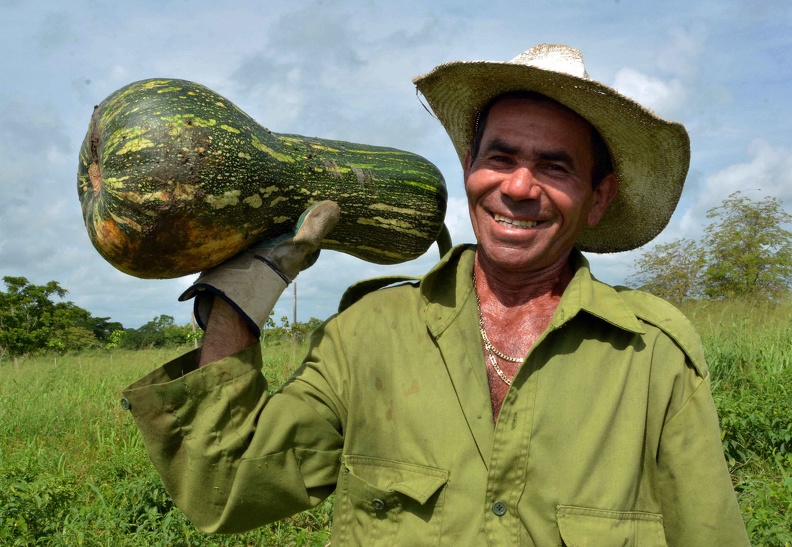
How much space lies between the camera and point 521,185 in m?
2.30

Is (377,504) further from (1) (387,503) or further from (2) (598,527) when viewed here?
(2) (598,527)

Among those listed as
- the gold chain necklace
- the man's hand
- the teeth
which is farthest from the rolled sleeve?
the teeth

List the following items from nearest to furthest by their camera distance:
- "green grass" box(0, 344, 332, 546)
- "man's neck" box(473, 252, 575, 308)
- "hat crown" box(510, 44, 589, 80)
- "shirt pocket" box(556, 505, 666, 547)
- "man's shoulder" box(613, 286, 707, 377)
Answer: "shirt pocket" box(556, 505, 666, 547) → "man's shoulder" box(613, 286, 707, 377) → "hat crown" box(510, 44, 589, 80) → "man's neck" box(473, 252, 575, 308) → "green grass" box(0, 344, 332, 546)

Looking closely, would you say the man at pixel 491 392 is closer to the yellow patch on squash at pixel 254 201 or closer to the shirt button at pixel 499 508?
the shirt button at pixel 499 508

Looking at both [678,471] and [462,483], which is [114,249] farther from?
[678,471]

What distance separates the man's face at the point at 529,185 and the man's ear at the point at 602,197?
0.15 metres

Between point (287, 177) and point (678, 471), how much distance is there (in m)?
1.68

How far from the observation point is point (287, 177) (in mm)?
2549

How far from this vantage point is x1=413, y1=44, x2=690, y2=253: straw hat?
234 centimetres

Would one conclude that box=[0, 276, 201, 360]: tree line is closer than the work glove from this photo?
No

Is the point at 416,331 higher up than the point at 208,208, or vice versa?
the point at 208,208

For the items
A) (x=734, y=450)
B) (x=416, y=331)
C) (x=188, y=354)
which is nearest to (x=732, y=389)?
(x=734, y=450)

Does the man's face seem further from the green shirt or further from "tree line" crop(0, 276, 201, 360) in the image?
"tree line" crop(0, 276, 201, 360)

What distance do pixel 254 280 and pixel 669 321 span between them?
4.62 ft
